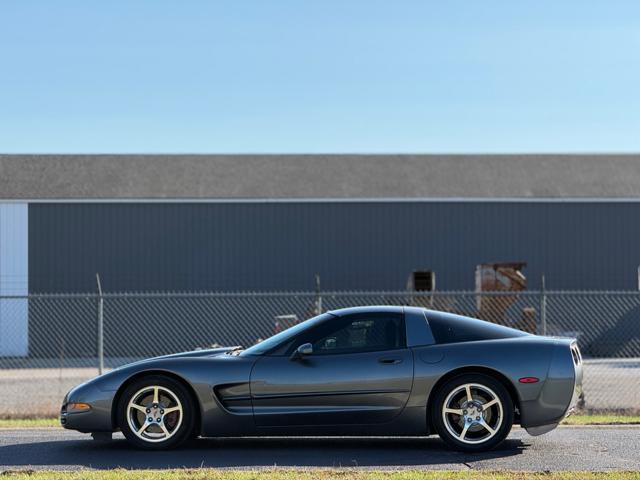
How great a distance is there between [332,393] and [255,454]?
82 centimetres

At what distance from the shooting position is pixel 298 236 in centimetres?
2945

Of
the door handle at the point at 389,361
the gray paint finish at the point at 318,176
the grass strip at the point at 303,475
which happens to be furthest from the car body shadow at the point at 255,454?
the gray paint finish at the point at 318,176

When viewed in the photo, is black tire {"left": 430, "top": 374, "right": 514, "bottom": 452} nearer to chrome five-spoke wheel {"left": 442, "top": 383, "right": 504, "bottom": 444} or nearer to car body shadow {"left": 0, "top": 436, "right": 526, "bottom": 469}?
chrome five-spoke wheel {"left": 442, "top": 383, "right": 504, "bottom": 444}

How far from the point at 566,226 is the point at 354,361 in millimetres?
22391

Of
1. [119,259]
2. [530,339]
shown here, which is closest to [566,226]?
[119,259]

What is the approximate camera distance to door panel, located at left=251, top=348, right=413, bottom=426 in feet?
28.6

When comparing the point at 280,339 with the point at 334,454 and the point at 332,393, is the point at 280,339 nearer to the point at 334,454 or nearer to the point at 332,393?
the point at 332,393

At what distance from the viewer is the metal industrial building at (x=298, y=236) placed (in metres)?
29.0

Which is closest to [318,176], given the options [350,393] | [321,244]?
[321,244]

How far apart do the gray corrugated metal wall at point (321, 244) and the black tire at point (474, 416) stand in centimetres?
2063

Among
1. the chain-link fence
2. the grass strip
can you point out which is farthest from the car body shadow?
the chain-link fence

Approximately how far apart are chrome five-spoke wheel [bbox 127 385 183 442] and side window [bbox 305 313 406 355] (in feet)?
4.22

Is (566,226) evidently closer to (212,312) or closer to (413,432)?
(212,312)

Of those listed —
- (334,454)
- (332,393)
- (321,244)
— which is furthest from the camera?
(321,244)
